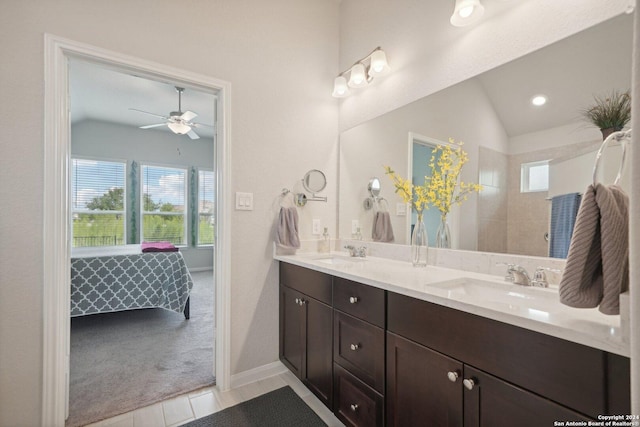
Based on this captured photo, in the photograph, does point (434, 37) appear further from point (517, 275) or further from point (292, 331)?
point (292, 331)

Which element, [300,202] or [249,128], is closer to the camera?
[249,128]

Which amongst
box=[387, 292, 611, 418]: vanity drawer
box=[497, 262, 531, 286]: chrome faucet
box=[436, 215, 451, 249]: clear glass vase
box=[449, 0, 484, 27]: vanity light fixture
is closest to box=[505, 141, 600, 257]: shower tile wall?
box=[497, 262, 531, 286]: chrome faucet

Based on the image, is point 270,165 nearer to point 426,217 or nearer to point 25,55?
point 426,217

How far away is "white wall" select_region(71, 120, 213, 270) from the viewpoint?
4.88 m

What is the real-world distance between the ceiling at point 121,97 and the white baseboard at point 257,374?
9.36 ft

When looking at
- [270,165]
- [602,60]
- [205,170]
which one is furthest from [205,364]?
[205,170]

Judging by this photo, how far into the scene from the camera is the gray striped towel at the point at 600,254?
704mm

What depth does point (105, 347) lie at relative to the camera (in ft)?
8.05

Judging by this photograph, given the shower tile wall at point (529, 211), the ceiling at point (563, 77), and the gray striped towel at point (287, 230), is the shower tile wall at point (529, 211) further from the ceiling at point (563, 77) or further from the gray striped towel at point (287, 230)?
the gray striped towel at point (287, 230)

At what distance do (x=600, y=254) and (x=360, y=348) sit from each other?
100 centimetres

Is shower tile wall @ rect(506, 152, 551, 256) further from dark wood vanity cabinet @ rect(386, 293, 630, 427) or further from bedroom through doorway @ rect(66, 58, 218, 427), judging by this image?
bedroom through doorway @ rect(66, 58, 218, 427)

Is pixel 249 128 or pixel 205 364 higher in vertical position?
pixel 249 128

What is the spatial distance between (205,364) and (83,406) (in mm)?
732

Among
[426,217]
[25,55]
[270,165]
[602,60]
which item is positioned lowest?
[426,217]
